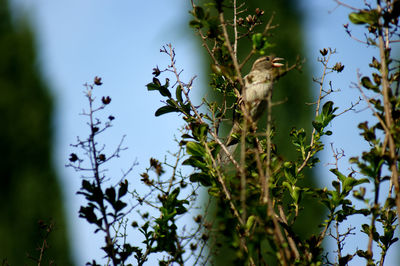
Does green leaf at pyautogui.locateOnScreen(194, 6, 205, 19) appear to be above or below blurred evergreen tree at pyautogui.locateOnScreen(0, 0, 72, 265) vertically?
below

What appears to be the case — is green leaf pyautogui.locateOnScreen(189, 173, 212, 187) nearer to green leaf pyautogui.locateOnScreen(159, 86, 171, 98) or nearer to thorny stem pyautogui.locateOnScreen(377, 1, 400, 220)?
green leaf pyautogui.locateOnScreen(159, 86, 171, 98)

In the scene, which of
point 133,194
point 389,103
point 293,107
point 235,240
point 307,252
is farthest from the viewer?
point 293,107

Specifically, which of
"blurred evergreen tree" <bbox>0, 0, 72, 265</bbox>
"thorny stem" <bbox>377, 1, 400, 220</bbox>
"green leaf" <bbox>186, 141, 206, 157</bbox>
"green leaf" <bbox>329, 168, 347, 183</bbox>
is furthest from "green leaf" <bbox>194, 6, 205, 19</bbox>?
"blurred evergreen tree" <bbox>0, 0, 72, 265</bbox>

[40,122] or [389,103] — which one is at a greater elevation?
[40,122]

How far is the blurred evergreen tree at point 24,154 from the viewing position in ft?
30.8

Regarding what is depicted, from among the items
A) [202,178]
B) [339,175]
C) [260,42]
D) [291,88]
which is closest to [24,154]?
[291,88]

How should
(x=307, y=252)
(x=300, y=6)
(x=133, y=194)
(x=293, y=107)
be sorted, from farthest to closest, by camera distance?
(x=300, y=6)
(x=293, y=107)
(x=133, y=194)
(x=307, y=252)

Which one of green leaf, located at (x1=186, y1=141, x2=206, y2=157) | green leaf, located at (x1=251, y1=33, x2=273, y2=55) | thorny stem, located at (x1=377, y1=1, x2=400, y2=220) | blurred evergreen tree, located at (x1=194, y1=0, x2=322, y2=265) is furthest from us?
blurred evergreen tree, located at (x1=194, y1=0, x2=322, y2=265)

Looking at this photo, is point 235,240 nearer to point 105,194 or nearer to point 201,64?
point 105,194

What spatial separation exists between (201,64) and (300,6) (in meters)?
2.61

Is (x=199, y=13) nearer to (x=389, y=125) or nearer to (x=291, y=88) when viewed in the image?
(x=389, y=125)

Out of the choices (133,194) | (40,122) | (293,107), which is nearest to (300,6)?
(293,107)

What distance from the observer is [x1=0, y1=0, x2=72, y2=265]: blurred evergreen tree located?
30.8 feet

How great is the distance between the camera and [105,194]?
170cm
